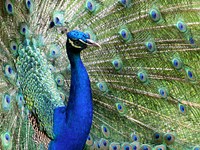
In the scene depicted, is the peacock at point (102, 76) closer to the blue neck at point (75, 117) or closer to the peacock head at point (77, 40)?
the blue neck at point (75, 117)

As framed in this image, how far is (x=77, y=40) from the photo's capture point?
5.93 meters

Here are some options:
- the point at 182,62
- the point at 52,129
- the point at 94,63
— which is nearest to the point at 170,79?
the point at 182,62

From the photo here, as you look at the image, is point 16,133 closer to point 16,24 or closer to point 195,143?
point 16,24

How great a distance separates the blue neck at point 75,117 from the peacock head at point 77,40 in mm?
169

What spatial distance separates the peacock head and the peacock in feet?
0.37

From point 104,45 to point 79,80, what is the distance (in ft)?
1.89

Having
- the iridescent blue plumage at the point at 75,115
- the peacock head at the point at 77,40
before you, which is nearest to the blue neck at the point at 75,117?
the iridescent blue plumage at the point at 75,115

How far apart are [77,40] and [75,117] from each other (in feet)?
1.81

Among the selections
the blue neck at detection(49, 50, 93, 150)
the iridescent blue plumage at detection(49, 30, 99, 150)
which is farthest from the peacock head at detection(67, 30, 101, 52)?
the blue neck at detection(49, 50, 93, 150)

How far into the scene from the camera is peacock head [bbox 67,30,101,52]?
5.89 metres

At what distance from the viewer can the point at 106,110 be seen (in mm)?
6758

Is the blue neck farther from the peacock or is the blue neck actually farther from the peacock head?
the peacock head

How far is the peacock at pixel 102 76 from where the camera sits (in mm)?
6297

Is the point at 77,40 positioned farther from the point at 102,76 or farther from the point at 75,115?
the point at 102,76
